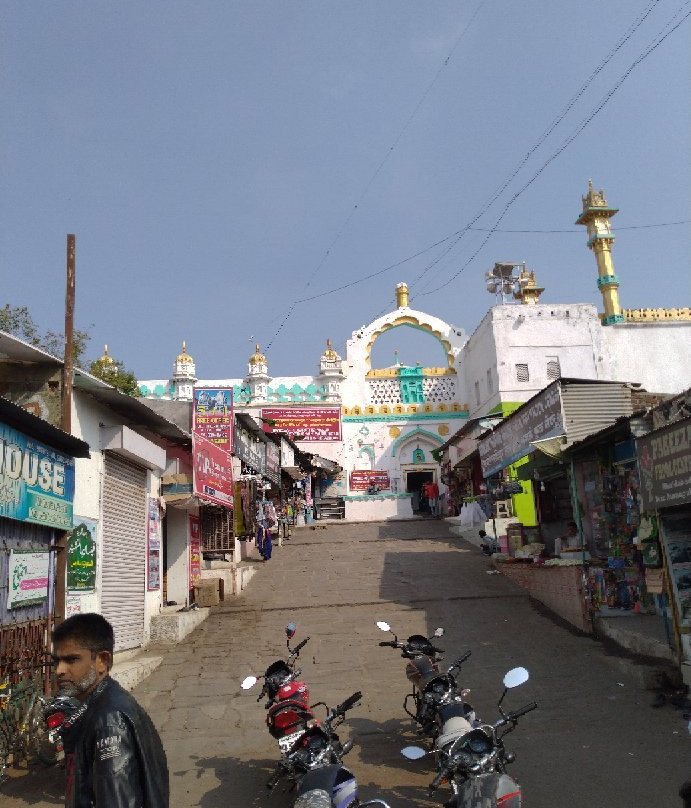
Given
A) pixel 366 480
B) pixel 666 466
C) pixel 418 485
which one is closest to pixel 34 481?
pixel 666 466

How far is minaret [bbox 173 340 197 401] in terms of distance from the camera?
1145 inches

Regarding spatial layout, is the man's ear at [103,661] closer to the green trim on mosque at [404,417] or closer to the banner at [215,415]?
the banner at [215,415]

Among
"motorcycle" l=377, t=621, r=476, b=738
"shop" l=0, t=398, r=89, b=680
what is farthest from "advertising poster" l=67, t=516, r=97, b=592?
"motorcycle" l=377, t=621, r=476, b=738

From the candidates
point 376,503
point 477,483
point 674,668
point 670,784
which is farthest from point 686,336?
point 670,784

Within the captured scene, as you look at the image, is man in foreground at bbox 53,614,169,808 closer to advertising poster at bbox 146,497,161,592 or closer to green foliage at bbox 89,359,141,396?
advertising poster at bbox 146,497,161,592

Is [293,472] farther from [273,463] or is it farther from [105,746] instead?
[105,746]

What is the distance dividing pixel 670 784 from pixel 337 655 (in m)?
5.02

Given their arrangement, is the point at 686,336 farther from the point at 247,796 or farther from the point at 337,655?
the point at 247,796

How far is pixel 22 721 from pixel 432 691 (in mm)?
3480

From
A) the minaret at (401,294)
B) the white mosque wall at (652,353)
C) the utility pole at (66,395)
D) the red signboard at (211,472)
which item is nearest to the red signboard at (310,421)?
the minaret at (401,294)

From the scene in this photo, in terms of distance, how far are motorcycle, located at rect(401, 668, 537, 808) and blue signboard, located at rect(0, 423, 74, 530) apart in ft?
13.2

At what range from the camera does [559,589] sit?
10547 millimetres

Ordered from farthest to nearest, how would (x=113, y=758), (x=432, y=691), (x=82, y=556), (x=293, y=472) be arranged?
(x=293, y=472), (x=82, y=556), (x=432, y=691), (x=113, y=758)

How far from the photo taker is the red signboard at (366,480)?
29.5 meters
